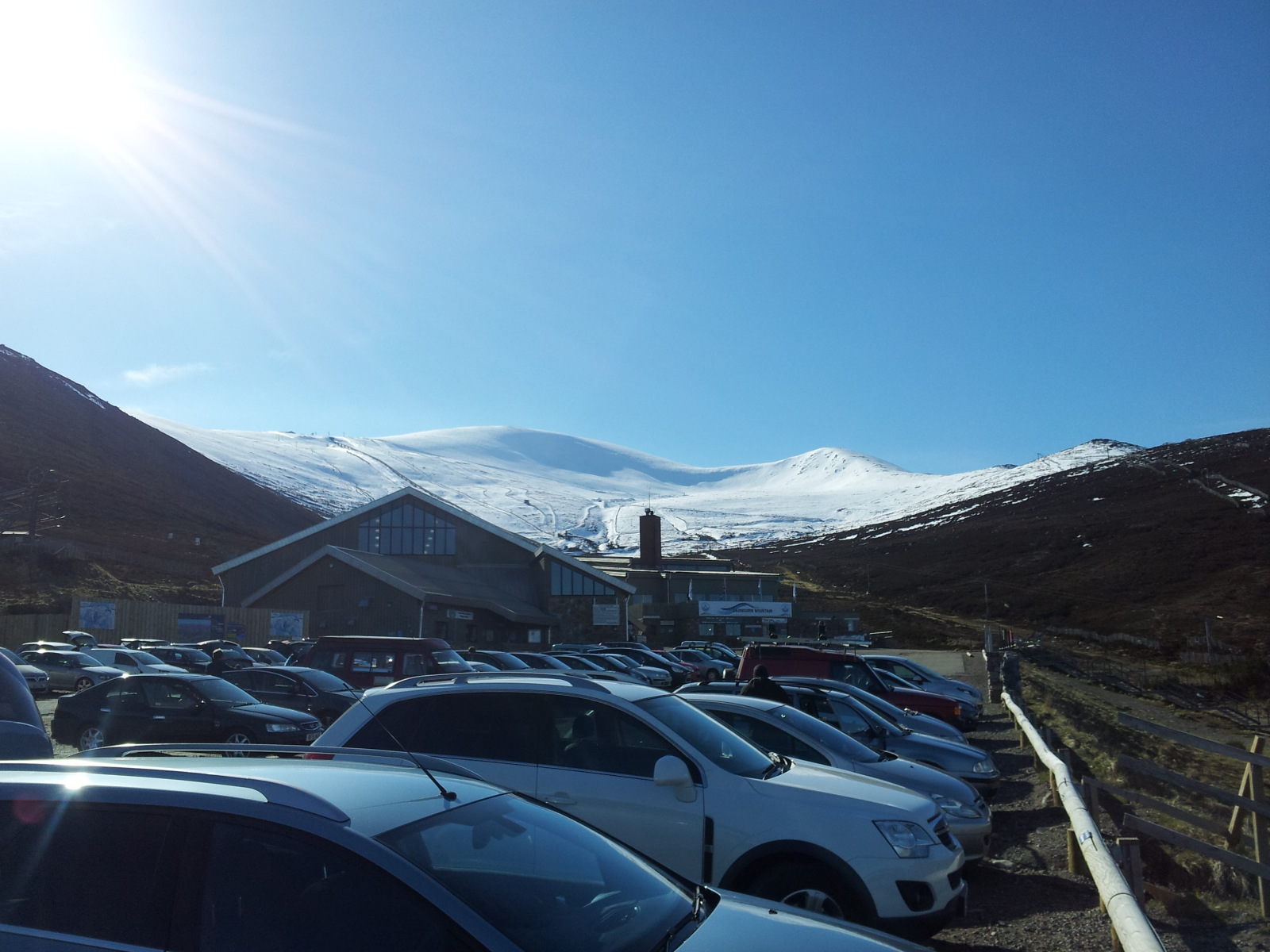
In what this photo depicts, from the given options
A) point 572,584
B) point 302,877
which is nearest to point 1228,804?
point 302,877

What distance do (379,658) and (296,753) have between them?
47.8ft

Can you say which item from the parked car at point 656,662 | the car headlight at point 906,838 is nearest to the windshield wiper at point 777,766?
the car headlight at point 906,838

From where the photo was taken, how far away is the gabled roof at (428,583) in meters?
37.7

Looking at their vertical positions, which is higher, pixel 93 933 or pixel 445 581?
pixel 445 581

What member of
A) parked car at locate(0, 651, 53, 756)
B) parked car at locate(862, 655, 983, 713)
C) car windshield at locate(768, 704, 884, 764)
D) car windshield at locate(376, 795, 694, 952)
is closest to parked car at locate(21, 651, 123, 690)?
parked car at locate(862, 655, 983, 713)

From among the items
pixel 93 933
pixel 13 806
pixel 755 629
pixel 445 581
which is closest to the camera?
pixel 93 933

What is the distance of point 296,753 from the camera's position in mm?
4320

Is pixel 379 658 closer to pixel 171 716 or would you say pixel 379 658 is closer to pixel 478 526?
pixel 171 716

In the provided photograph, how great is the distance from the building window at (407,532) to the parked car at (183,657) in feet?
55.1

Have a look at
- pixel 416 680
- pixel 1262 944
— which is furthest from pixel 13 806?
pixel 1262 944

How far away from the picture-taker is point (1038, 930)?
262 inches

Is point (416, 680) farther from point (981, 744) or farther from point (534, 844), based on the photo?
point (981, 744)

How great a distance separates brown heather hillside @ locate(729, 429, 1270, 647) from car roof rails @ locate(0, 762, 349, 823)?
6406cm

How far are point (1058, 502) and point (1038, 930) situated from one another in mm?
136300
